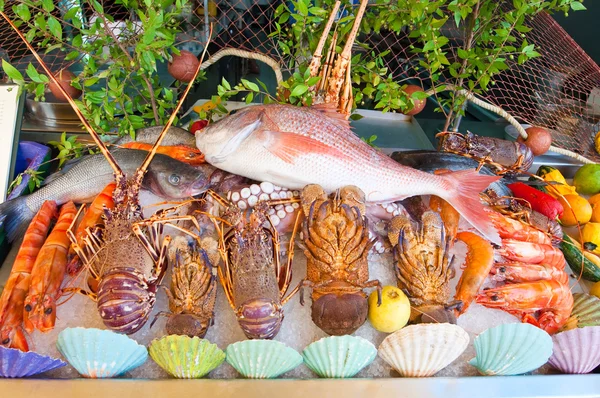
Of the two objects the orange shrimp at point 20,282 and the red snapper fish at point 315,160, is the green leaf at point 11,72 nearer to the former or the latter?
the orange shrimp at point 20,282

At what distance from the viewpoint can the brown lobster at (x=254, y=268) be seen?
5.27 ft

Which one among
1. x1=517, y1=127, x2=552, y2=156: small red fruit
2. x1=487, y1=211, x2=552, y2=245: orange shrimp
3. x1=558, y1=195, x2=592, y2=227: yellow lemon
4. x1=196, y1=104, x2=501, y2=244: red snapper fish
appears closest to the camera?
x1=196, y1=104, x2=501, y2=244: red snapper fish

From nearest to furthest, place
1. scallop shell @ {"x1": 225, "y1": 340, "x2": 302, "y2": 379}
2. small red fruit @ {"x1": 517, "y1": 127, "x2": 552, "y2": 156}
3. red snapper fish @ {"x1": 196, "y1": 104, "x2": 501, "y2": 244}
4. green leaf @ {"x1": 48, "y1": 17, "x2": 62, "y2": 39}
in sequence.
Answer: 1. scallop shell @ {"x1": 225, "y1": 340, "x2": 302, "y2": 379}
2. red snapper fish @ {"x1": 196, "y1": 104, "x2": 501, "y2": 244}
3. green leaf @ {"x1": 48, "y1": 17, "x2": 62, "y2": 39}
4. small red fruit @ {"x1": 517, "y1": 127, "x2": 552, "y2": 156}

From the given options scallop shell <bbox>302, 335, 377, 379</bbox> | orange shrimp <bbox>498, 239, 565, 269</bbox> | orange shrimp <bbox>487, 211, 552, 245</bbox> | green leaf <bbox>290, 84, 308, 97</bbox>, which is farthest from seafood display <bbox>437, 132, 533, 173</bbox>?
scallop shell <bbox>302, 335, 377, 379</bbox>

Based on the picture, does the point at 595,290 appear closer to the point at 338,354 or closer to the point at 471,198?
the point at 471,198

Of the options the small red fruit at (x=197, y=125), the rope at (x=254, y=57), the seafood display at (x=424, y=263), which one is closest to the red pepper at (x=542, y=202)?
the seafood display at (x=424, y=263)

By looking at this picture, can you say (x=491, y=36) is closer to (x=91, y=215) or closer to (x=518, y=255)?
(x=518, y=255)

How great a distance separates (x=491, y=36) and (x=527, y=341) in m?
1.94

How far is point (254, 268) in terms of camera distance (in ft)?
5.70

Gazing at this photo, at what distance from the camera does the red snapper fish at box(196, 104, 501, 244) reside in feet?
6.07

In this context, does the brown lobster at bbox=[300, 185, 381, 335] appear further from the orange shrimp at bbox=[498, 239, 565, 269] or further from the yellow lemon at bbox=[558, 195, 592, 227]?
the yellow lemon at bbox=[558, 195, 592, 227]

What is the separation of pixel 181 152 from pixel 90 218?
23.1 inches

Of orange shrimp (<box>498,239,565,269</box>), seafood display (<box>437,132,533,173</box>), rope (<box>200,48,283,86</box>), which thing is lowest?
orange shrimp (<box>498,239,565,269</box>)

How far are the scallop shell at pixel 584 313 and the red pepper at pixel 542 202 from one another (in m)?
0.54
